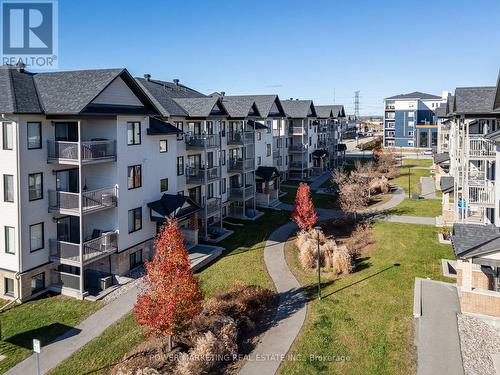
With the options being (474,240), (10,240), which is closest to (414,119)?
(474,240)

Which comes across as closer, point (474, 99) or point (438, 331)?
point (438, 331)

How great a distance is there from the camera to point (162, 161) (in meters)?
29.5

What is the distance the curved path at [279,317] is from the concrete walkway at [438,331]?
17.4 ft

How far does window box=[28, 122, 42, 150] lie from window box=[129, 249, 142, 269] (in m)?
8.56

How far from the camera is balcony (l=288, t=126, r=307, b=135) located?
60.8m

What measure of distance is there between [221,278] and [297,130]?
128 feet

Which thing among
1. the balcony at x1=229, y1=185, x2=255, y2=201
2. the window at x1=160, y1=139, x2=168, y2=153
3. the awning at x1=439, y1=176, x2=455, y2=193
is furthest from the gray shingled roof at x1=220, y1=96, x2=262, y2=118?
the awning at x1=439, y1=176, x2=455, y2=193

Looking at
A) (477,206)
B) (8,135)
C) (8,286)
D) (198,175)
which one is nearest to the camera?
(8,135)

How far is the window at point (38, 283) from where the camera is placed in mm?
22997

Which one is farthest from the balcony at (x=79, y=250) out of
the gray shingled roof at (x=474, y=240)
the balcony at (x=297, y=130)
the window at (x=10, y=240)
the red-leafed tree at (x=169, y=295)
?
the balcony at (x=297, y=130)

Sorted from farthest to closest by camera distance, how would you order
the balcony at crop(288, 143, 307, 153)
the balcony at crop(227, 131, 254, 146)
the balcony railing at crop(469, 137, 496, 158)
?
the balcony at crop(288, 143, 307, 153) → the balcony at crop(227, 131, 254, 146) → the balcony railing at crop(469, 137, 496, 158)

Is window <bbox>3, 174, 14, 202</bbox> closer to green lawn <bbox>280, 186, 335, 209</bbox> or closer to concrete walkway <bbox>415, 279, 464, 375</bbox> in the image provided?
concrete walkway <bbox>415, 279, 464, 375</bbox>

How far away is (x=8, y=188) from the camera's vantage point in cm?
2227

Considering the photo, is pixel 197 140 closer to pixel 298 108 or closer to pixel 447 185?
pixel 447 185
